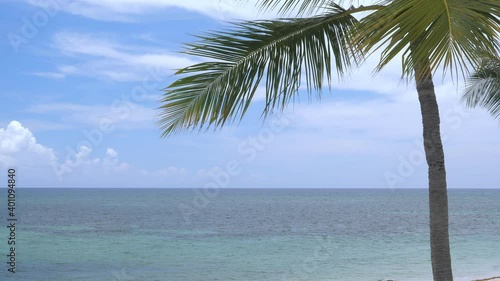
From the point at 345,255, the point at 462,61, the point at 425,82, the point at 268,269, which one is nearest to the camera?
Result: the point at 462,61

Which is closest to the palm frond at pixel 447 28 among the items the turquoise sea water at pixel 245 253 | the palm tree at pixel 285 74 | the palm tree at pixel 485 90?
the palm tree at pixel 285 74

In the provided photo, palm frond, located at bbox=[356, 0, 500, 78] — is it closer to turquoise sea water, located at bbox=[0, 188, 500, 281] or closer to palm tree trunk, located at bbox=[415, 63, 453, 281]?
palm tree trunk, located at bbox=[415, 63, 453, 281]

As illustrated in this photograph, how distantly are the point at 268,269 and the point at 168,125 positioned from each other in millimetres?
18560

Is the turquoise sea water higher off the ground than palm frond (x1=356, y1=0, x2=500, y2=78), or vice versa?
palm frond (x1=356, y1=0, x2=500, y2=78)

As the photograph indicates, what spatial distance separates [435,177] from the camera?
6.34m

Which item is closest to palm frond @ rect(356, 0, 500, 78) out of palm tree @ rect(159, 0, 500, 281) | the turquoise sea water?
palm tree @ rect(159, 0, 500, 281)

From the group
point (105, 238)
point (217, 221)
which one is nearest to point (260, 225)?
point (217, 221)

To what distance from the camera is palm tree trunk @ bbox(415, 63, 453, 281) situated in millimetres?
6320

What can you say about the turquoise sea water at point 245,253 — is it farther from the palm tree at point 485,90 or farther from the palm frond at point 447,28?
the palm frond at point 447,28

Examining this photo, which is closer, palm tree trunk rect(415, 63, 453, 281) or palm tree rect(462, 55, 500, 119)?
palm tree trunk rect(415, 63, 453, 281)

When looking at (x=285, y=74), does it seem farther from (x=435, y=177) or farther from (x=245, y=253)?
(x=245, y=253)

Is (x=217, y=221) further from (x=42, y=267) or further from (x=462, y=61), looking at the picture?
(x=462, y=61)

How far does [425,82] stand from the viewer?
20.8ft

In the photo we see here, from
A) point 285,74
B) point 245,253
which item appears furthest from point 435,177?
point 245,253
